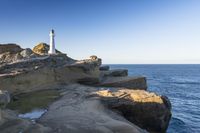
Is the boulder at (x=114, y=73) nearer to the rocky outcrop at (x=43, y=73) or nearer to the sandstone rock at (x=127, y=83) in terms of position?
the rocky outcrop at (x=43, y=73)

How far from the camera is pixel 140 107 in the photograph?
29.2m

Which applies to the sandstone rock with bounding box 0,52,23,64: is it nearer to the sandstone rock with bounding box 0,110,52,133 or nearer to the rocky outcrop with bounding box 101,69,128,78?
the rocky outcrop with bounding box 101,69,128,78

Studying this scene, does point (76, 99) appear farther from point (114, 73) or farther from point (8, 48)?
point (8, 48)

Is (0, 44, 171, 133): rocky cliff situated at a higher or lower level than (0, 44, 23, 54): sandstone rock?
lower

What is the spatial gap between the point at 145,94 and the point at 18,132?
16.7 meters

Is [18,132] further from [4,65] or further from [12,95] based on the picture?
[4,65]

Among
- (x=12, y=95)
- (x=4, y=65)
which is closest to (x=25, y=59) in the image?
(x=4, y=65)

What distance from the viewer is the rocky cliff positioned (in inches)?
804

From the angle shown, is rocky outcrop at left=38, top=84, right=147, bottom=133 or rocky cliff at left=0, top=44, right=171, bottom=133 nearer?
rocky outcrop at left=38, top=84, right=147, bottom=133

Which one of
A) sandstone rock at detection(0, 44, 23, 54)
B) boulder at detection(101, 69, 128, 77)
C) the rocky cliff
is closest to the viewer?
the rocky cliff

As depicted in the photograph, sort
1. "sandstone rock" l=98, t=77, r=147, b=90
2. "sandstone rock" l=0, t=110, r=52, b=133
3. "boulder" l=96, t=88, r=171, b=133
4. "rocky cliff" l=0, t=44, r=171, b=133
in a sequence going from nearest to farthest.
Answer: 1. "sandstone rock" l=0, t=110, r=52, b=133
2. "rocky cliff" l=0, t=44, r=171, b=133
3. "boulder" l=96, t=88, r=171, b=133
4. "sandstone rock" l=98, t=77, r=147, b=90

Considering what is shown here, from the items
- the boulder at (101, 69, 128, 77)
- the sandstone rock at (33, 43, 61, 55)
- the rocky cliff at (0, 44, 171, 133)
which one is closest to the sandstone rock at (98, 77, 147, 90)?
the rocky cliff at (0, 44, 171, 133)

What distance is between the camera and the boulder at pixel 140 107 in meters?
29.0

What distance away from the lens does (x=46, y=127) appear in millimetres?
19688
